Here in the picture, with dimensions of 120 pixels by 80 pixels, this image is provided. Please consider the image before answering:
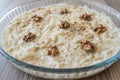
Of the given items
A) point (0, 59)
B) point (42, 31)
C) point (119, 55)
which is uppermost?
point (119, 55)

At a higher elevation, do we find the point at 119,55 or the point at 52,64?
the point at 119,55

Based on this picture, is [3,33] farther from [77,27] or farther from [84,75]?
[84,75]

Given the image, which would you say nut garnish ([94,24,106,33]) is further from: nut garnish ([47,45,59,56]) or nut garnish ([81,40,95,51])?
nut garnish ([47,45,59,56])

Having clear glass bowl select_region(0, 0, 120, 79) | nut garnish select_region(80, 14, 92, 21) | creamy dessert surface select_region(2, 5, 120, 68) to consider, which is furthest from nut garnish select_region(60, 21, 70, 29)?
clear glass bowl select_region(0, 0, 120, 79)

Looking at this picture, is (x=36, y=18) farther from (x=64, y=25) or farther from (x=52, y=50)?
(x=52, y=50)

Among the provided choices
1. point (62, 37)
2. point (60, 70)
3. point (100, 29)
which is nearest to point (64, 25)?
point (62, 37)

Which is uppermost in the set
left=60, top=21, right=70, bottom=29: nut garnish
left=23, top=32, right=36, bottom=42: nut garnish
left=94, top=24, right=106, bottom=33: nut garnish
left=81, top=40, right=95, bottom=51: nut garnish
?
left=94, top=24, right=106, bottom=33: nut garnish

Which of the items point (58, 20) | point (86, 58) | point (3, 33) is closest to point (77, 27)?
point (58, 20)
